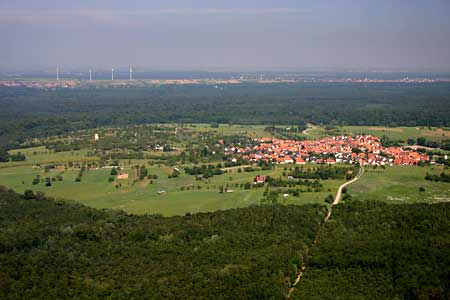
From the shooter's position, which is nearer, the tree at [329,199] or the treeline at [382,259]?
the treeline at [382,259]

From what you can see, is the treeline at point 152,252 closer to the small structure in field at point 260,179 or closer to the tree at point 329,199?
the tree at point 329,199

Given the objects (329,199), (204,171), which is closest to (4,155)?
(204,171)

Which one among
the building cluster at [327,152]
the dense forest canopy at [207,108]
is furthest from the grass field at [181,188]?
the dense forest canopy at [207,108]

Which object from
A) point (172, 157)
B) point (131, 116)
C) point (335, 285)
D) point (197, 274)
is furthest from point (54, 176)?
point (131, 116)

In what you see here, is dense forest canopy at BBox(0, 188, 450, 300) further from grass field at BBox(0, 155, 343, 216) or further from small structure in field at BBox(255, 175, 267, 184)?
small structure in field at BBox(255, 175, 267, 184)

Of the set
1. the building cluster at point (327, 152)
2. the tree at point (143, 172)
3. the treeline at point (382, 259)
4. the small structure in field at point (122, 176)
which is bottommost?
the small structure in field at point (122, 176)

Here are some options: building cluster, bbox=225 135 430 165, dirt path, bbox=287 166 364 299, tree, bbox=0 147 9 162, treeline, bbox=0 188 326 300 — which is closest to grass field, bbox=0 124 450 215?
dirt path, bbox=287 166 364 299

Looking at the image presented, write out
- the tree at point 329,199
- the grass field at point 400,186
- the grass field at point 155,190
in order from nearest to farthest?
the tree at point 329,199, the grass field at point 155,190, the grass field at point 400,186
